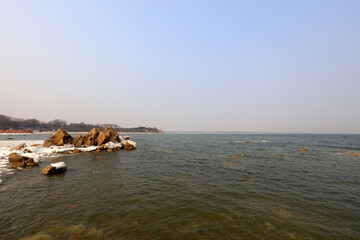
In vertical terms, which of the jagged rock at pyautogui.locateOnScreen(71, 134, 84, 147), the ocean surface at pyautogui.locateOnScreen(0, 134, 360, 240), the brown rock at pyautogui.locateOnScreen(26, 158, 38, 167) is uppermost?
the jagged rock at pyautogui.locateOnScreen(71, 134, 84, 147)

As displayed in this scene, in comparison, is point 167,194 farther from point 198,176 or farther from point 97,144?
point 97,144

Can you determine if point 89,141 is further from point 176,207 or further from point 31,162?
point 176,207

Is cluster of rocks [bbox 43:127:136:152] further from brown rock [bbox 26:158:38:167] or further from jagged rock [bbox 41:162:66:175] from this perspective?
jagged rock [bbox 41:162:66:175]

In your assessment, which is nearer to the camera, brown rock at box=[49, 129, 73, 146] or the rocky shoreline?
the rocky shoreline

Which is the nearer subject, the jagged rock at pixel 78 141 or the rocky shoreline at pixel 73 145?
the rocky shoreline at pixel 73 145

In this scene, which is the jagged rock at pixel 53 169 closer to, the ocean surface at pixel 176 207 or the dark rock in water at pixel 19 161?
the ocean surface at pixel 176 207

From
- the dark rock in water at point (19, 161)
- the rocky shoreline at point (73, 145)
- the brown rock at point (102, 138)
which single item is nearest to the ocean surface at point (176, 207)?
the dark rock in water at point (19, 161)

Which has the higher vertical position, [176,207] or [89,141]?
[89,141]

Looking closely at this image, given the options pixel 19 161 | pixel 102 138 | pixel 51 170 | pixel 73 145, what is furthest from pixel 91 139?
pixel 51 170

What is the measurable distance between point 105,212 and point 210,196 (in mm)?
7280

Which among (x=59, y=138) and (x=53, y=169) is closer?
(x=53, y=169)

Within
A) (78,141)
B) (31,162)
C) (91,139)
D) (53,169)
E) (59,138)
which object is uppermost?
(59,138)

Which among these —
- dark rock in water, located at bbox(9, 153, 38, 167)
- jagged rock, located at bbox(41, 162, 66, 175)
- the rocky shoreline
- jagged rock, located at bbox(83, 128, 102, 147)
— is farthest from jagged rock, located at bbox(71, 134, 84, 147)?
jagged rock, located at bbox(41, 162, 66, 175)

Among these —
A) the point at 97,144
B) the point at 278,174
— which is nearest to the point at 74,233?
the point at 278,174
